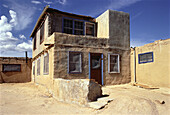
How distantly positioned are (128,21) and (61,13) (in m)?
5.01

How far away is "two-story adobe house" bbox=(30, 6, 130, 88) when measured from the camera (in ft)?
31.3

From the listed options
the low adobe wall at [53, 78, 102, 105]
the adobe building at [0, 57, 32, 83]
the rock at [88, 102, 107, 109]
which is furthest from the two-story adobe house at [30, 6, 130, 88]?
the adobe building at [0, 57, 32, 83]

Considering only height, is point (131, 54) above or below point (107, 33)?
below

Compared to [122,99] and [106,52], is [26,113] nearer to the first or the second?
[122,99]

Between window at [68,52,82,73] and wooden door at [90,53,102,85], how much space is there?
34.6 inches

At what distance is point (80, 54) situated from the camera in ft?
32.7

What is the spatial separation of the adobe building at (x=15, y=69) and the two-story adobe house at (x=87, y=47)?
7396 millimetres

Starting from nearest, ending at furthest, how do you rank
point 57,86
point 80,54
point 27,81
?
point 57,86
point 80,54
point 27,81

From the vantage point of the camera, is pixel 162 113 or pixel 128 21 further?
pixel 128 21

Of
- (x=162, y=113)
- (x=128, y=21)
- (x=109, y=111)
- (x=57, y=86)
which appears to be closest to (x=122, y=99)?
(x=109, y=111)

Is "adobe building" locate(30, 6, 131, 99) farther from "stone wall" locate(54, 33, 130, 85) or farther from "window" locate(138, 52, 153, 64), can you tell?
"window" locate(138, 52, 153, 64)

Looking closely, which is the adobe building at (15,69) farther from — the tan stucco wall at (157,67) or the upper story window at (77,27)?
the tan stucco wall at (157,67)

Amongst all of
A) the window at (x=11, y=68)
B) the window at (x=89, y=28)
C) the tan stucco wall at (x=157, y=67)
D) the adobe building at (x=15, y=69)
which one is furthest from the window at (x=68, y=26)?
the window at (x=11, y=68)

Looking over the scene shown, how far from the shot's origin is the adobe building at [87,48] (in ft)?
31.3
